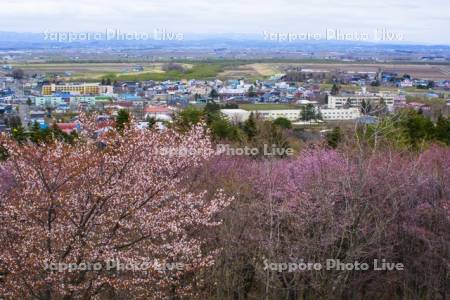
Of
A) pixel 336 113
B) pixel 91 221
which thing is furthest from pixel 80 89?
pixel 91 221

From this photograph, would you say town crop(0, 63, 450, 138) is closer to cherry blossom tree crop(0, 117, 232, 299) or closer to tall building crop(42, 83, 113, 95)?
tall building crop(42, 83, 113, 95)

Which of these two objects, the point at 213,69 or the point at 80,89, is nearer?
the point at 80,89

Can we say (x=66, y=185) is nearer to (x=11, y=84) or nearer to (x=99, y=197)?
(x=99, y=197)

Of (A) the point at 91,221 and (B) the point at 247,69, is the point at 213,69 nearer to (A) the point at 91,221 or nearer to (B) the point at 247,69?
(B) the point at 247,69

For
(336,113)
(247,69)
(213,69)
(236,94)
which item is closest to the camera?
(336,113)

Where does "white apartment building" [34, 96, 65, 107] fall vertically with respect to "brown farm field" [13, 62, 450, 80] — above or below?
below

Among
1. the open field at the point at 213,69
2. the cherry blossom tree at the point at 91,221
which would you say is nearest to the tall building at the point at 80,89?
the open field at the point at 213,69

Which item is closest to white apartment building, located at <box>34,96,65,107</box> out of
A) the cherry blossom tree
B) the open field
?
the open field
